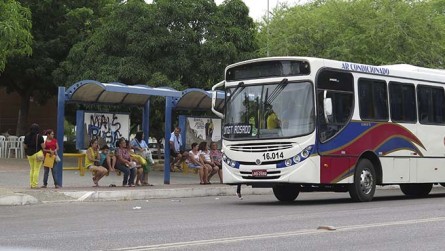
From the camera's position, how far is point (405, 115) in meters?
17.4

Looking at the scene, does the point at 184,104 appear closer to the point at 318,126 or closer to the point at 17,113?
the point at 318,126

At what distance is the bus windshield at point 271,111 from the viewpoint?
15.0 metres

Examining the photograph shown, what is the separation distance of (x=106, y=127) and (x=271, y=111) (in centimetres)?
618

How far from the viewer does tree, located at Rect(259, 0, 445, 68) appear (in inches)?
1170

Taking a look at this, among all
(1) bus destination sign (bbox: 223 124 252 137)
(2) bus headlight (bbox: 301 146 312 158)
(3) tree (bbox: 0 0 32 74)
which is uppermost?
(3) tree (bbox: 0 0 32 74)

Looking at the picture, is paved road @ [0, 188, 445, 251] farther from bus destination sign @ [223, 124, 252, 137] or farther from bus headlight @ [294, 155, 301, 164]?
bus destination sign @ [223, 124, 252, 137]

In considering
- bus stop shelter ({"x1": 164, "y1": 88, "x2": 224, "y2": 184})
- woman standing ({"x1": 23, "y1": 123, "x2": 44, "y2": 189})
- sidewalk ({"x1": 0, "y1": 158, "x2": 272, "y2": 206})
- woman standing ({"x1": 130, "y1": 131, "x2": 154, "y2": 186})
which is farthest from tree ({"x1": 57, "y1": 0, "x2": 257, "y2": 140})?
woman standing ({"x1": 23, "y1": 123, "x2": 44, "y2": 189})

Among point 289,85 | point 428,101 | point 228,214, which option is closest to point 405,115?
point 428,101

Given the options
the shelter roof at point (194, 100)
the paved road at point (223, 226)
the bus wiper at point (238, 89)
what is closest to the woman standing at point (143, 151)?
the shelter roof at point (194, 100)

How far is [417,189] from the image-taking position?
19688 millimetres

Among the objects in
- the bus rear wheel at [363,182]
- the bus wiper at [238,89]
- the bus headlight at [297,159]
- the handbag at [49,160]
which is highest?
the bus wiper at [238,89]

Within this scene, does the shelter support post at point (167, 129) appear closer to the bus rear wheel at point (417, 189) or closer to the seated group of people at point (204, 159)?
the seated group of people at point (204, 159)

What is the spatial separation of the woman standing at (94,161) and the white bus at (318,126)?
12.0 ft

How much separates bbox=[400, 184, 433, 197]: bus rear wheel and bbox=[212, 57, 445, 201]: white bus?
186cm
